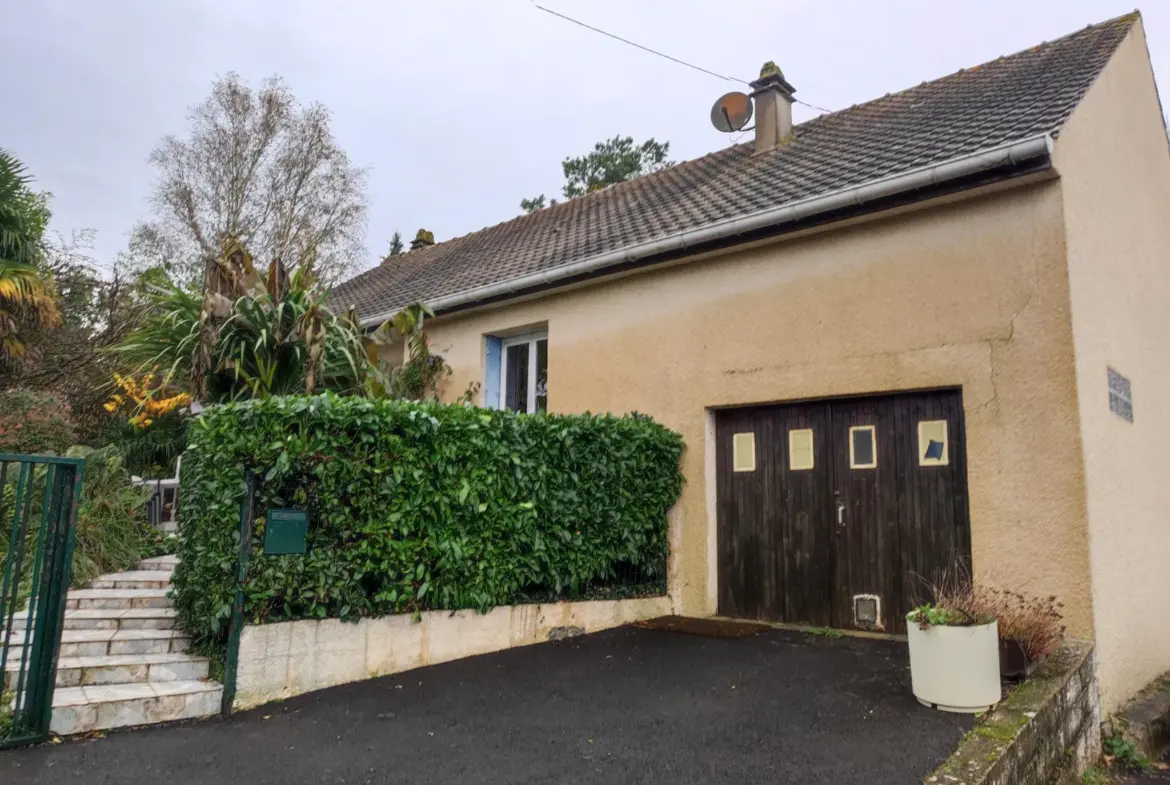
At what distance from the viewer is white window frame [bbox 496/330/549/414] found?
947 cm

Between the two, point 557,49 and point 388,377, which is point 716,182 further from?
point 388,377

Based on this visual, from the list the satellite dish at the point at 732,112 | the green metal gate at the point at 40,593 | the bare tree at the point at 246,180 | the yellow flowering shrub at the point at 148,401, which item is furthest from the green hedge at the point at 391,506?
the bare tree at the point at 246,180

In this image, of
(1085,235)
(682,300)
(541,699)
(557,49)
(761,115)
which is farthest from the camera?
(761,115)

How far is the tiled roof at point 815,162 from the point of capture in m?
6.64

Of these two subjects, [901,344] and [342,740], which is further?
[901,344]

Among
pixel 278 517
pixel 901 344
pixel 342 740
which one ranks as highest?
pixel 901 344

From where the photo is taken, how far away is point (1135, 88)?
314 inches

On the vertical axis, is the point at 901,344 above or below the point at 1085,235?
below

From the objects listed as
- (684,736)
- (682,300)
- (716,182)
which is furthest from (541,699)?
(716,182)

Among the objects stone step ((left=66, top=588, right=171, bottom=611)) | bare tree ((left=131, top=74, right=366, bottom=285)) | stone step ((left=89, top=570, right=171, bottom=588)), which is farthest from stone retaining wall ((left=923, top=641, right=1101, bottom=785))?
bare tree ((left=131, top=74, right=366, bottom=285))

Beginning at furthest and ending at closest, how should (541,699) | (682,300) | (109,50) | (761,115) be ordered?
(109,50) → (761,115) → (682,300) → (541,699)

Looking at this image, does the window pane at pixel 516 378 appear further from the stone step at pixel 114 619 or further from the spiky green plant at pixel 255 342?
the stone step at pixel 114 619

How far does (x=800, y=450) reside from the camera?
272 inches

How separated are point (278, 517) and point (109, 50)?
11115 millimetres
